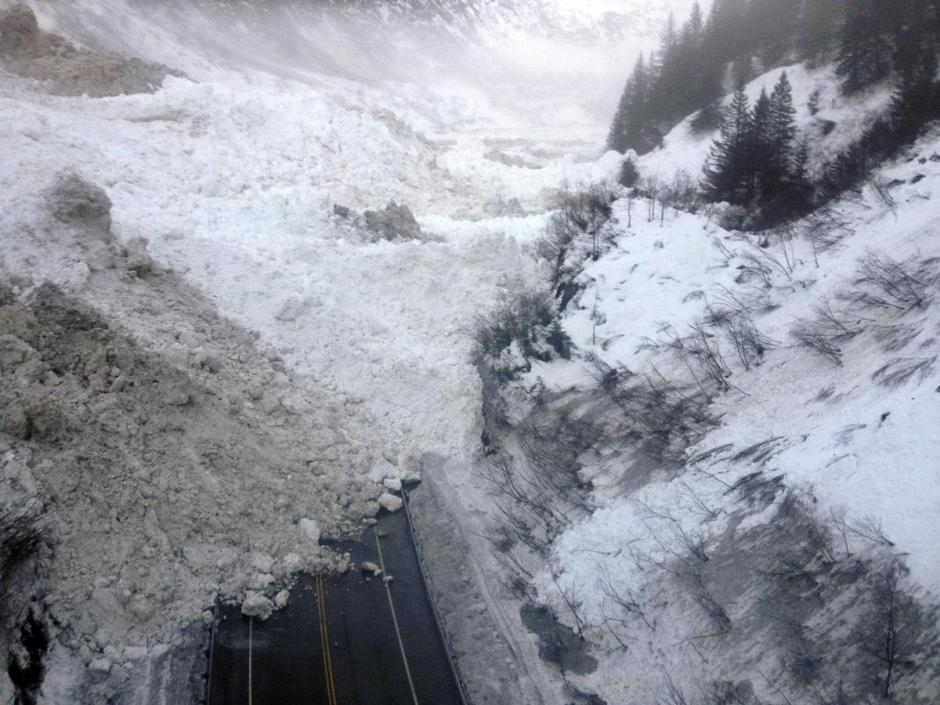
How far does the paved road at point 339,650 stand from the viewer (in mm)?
10719

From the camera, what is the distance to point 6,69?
28312 millimetres

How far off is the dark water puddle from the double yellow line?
3432mm

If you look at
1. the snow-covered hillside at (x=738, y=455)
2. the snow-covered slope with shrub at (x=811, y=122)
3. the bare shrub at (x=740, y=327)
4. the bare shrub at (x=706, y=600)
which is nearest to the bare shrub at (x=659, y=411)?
the snow-covered hillside at (x=738, y=455)

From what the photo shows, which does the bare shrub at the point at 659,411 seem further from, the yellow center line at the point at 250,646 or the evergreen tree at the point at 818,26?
the evergreen tree at the point at 818,26

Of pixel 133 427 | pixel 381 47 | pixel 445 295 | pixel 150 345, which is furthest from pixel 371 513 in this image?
pixel 381 47

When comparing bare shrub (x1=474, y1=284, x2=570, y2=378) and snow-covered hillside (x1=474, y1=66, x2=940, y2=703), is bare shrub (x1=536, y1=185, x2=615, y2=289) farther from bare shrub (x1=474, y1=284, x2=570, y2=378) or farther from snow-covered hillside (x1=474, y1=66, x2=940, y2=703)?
bare shrub (x1=474, y1=284, x2=570, y2=378)

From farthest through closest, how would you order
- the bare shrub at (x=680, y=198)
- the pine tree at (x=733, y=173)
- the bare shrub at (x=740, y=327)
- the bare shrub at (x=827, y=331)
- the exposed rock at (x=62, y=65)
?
the exposed rock at (x=62, y=65)
the pine tree at (x=733, y=173)
the bare shrub at (x=680, y=198)
the bare shrub at (x=740, y=327)
the bare shrub at (x=827, y=331)

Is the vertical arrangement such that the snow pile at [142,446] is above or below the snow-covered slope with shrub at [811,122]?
below

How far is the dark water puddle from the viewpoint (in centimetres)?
1074

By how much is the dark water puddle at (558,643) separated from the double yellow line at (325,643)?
11.3 feet

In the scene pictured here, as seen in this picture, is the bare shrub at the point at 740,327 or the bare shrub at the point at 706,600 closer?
the bare shrub at the point at 706,600

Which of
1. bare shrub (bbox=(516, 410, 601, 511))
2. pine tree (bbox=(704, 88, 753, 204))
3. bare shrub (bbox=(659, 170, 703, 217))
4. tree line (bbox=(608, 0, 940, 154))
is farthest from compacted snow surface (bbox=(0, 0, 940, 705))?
tree line (bbox=(608, 0, 940, 154))

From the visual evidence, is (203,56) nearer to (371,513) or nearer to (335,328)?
(335,328)

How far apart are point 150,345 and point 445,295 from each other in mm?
8328
